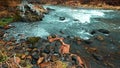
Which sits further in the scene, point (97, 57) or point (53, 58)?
point (97, 57)

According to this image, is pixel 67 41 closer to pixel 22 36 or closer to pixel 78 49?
pixel 78 49

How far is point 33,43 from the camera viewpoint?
590 inches

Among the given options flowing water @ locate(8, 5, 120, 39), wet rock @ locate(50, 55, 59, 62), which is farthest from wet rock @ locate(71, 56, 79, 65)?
flowing water @ locate(8, 5, 120, 39)

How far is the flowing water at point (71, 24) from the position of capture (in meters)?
18.2

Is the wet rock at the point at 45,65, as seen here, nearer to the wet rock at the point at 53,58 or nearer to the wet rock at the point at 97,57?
the wet rock at the point at 53,58

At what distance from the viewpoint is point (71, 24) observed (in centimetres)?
2056

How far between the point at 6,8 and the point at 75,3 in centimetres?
978

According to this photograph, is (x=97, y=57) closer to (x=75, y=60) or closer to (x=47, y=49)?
(x=75, y=60)

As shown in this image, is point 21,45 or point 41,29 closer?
point 21,45

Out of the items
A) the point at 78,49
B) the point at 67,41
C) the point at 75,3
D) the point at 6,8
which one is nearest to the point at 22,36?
the point at 67,41

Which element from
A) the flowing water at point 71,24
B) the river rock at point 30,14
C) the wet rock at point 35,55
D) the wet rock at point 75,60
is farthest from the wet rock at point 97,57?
the river rock at point 30,14

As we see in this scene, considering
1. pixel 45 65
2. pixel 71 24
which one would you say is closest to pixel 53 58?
pixel 45 65

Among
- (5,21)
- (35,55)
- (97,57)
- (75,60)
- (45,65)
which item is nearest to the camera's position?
(45,65)

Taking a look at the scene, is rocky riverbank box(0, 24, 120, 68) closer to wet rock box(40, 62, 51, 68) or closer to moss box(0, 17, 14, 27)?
wet rock box(40, 62, 51, 68)
